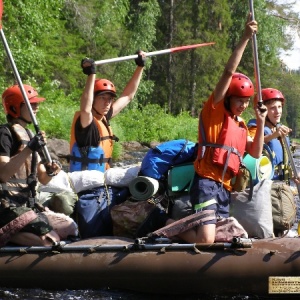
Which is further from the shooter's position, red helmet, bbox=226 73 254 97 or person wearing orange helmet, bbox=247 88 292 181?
person wearing orange helmet, bbox=247 88 292 181

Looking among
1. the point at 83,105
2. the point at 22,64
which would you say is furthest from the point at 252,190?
the point at 22,64

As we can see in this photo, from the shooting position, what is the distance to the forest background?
2702cm

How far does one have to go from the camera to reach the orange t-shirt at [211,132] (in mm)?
5293

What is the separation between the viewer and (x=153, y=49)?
121 ft

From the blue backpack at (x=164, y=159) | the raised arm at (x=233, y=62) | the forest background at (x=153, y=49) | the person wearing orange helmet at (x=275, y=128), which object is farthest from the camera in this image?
the forest background at (x=153, y=49)

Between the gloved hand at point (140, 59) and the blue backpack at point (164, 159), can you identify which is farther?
the gloved hand at point (140, 59)

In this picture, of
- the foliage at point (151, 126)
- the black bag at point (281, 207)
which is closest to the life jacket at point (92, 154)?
the black bag at point (281, 207)

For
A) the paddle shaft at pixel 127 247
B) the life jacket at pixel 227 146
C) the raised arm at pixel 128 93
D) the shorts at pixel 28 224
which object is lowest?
the paddle shaft at pixel 127 247

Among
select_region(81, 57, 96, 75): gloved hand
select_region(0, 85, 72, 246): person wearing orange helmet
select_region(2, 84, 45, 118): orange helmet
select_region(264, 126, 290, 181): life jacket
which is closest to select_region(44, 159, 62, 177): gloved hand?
select_region(0, 85, 72, 246): person wearing orange helmet

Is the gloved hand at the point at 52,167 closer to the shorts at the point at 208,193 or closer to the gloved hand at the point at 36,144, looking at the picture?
the gloved hand at the point at 36,144

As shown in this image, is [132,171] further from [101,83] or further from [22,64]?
[22,64]

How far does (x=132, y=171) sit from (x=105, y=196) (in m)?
0.31

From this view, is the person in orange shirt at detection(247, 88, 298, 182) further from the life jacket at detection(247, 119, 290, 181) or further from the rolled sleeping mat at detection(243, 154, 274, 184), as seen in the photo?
the rolled sleeping mat at detection(243, 154, 274, 184)

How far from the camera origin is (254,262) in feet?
16.8
